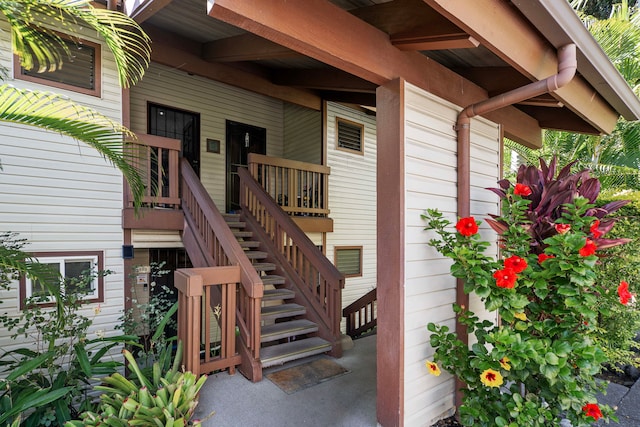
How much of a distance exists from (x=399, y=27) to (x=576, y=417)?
2651 mm

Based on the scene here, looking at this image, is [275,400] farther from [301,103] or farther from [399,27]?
[301,103]

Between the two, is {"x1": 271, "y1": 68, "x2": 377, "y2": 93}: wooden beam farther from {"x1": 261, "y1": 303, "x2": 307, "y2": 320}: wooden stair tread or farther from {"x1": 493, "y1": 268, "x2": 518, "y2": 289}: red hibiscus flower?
{"x1": 261, "y1": 303, "x2": 307, "y2": 320}: wooden stair tread

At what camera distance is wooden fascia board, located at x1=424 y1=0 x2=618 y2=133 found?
1.75m

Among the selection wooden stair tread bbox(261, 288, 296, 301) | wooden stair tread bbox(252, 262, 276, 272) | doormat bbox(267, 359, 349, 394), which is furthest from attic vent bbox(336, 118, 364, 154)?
doormat bbox(267, 359, 349, 394)

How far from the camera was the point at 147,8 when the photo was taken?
2.84 meters

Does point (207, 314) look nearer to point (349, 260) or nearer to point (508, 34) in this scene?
point (508, 34)

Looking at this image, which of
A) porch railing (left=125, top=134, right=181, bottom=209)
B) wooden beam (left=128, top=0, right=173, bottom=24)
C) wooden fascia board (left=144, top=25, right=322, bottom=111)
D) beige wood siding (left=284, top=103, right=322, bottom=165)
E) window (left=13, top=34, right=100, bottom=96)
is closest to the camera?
wooden beam (left=128, top=0, right=173, bottom=24)

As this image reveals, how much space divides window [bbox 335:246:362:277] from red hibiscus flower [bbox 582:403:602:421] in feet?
16.9

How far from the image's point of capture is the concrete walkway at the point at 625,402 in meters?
2.72

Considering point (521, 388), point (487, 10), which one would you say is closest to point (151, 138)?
point (487, 10)

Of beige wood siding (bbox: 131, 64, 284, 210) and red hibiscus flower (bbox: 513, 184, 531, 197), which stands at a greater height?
beige wood siding (bbox: 131, 64, 284, 210)

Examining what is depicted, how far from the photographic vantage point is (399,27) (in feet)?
7.36

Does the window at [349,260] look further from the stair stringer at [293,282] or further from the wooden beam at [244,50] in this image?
the wooden beam at [244,50]

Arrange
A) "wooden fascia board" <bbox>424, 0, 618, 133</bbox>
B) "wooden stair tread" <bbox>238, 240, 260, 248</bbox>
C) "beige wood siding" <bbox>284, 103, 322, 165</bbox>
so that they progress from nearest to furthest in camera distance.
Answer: "wooden fascia board" <bbox>424, 0, 618, 133</bbox>
"wooden stair tread" <bbox>238, 240, 260, 248</bbox>
"beige wood siding" <bbox>284, 103, 322, 165</bbox>
